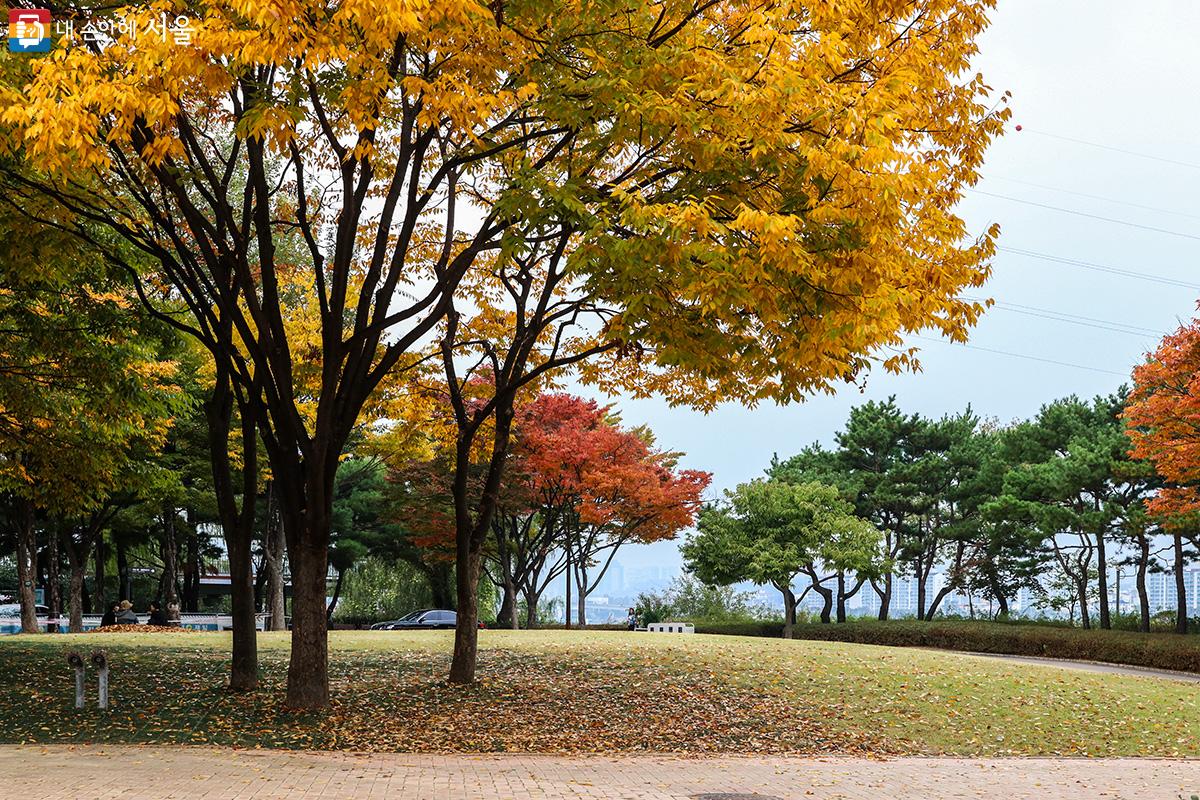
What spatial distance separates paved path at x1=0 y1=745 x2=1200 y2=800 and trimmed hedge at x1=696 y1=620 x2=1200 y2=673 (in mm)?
20048

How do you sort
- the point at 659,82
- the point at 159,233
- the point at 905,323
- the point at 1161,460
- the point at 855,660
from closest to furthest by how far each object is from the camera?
the point at 659,82 < the point at 905,323 < the point at 159,233 < the point at 855,660 < the point at 1161,460

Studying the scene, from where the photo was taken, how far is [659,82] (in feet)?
31.3

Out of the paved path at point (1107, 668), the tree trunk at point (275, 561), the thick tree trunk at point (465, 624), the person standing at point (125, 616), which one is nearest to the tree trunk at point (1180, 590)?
the paved path at point (1107, 668)

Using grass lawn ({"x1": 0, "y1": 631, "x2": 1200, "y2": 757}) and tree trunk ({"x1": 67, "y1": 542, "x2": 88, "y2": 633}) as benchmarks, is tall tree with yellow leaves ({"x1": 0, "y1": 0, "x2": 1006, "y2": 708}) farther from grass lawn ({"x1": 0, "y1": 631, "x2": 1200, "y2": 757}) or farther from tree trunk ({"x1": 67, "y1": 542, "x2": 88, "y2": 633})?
tree trunk ({"x1": 67, "y1": 542, "x2": 88, "y2": 633})

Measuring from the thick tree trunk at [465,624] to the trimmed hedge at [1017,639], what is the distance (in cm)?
2081

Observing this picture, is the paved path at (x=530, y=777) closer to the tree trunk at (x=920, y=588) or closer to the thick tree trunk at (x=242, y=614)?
the thick tree trunk at (x=242, y=614)

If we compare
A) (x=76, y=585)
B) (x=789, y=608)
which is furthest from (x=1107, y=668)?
(x=76, y=585)

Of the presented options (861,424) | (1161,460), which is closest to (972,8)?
(1161,460)

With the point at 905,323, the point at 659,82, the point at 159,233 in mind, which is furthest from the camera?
the point at 159,233

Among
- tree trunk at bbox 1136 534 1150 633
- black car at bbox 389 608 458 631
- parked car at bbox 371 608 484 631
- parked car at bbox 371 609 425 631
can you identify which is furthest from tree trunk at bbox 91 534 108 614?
tree trunk at bbox 1136 534 1150 633

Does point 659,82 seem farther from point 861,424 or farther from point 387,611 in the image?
point 387,611

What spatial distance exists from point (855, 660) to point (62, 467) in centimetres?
1380

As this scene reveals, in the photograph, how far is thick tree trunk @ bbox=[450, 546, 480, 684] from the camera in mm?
15156

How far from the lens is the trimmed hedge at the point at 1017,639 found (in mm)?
29297
